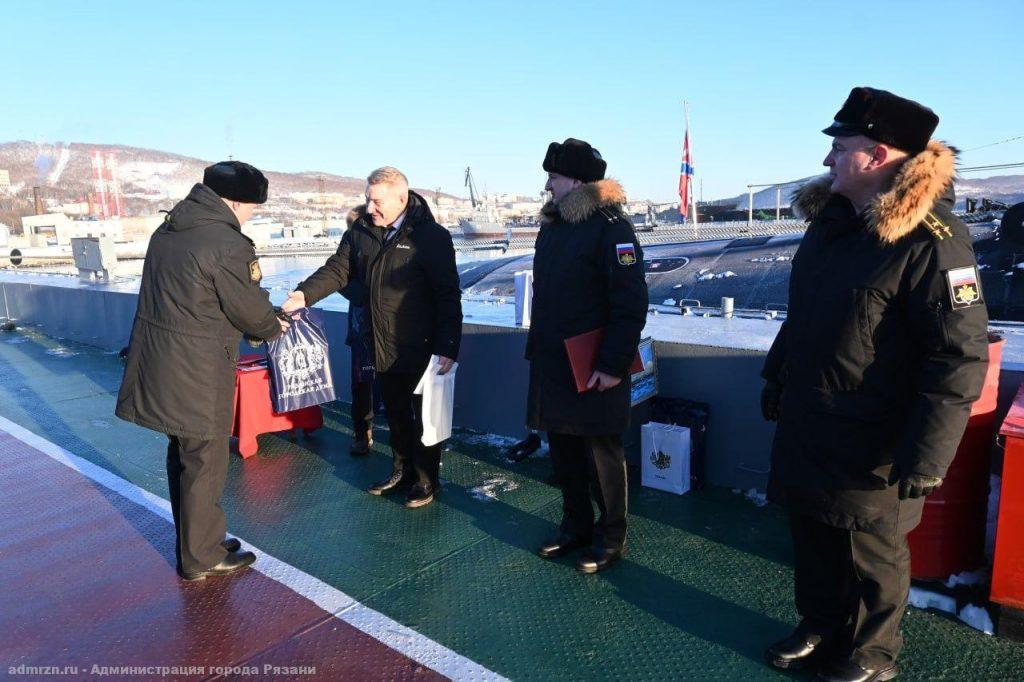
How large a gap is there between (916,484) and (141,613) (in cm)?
315

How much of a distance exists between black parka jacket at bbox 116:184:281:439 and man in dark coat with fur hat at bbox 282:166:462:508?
2.76ft

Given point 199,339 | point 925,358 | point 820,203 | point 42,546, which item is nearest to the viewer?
point 925,358

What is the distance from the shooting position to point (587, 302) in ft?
10.2

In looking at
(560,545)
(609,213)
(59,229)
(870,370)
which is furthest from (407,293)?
(59,229)

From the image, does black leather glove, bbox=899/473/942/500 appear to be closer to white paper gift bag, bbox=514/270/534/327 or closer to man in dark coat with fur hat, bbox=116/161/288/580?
man in dark coat with fur hat, bbox=116/161/288/580

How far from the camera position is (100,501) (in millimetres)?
4297

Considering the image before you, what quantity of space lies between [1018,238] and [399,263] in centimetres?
556

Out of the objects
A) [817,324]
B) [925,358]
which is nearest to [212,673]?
[817,324]

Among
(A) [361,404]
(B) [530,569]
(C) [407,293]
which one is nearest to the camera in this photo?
(B) [530,569]

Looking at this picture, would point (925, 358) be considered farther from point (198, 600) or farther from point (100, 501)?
point (100, 501)

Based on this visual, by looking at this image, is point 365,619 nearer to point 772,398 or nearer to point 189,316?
point 189,316

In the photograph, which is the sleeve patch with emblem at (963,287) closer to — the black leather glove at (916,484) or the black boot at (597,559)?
the black leather glove at (916,484)

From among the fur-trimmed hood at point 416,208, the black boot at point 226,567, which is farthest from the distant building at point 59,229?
the black boot at point 226,567

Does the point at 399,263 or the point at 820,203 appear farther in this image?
the point at 399,263
